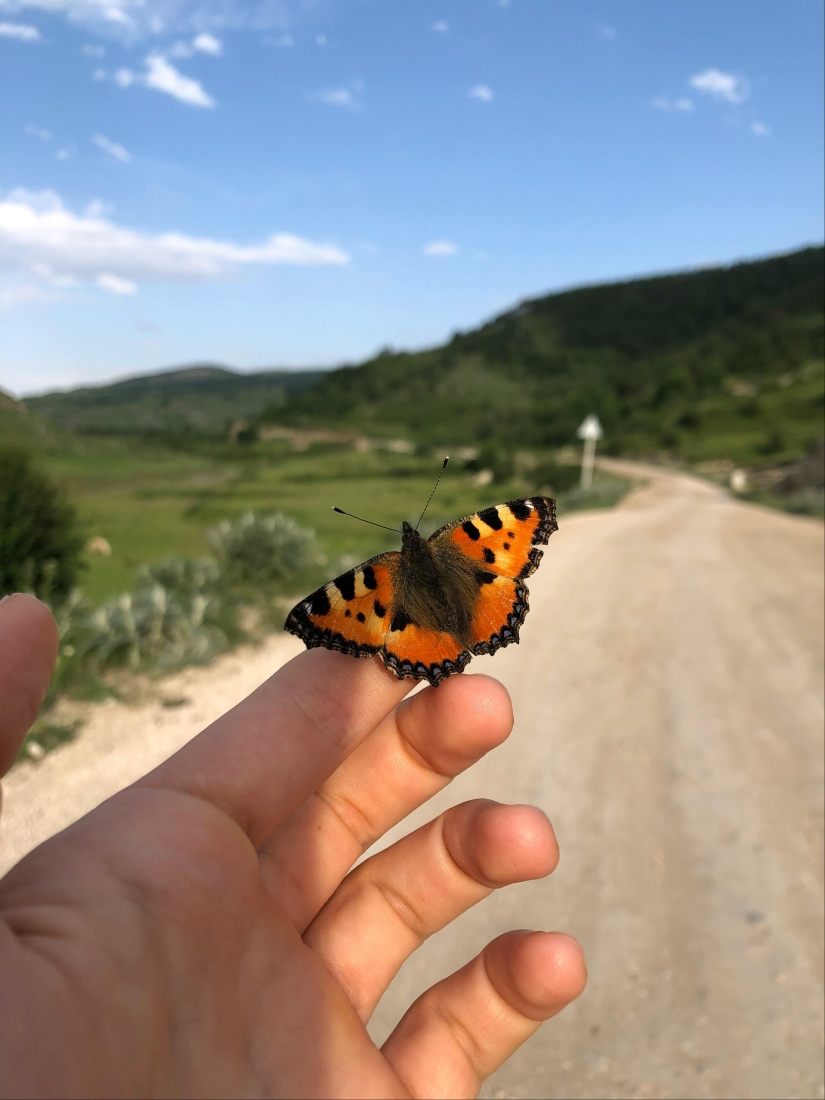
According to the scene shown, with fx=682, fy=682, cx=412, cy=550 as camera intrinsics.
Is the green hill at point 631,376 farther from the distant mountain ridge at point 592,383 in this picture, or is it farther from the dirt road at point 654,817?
the dirt road at point 654,817

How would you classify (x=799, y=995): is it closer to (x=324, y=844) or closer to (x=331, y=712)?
(x=324, y=844)

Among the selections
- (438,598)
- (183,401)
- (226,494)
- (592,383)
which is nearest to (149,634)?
(438,598)

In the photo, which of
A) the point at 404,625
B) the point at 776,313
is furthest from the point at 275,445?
the point at 404,625

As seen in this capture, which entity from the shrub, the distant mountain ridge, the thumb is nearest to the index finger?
the thumb

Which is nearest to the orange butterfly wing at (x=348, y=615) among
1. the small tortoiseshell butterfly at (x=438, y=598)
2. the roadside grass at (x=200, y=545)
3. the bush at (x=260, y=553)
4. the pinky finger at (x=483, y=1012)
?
the small tortoiseshell butterfly at (x=438, y=598)

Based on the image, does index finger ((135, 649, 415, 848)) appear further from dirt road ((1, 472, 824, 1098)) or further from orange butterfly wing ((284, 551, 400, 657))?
dirt road ((1, 472, 824, 1098))

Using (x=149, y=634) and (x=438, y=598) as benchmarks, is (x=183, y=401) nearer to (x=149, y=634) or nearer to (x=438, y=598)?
(x=149, y=634)
